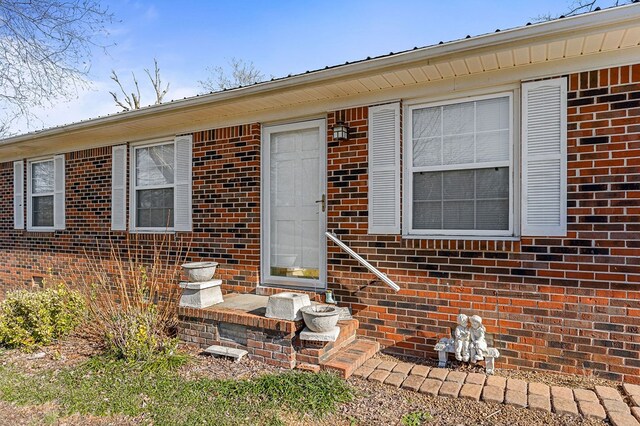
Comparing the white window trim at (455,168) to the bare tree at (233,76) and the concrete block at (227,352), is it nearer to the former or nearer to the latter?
the concrete block at (227,352)

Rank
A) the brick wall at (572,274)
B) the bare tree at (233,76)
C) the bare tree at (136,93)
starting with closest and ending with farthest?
the brick wall at (572,274), the bare tree at (233,76), the bare tree at (136,93)

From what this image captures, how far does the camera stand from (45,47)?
5676mm

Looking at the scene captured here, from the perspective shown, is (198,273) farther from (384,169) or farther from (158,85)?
(158,85)

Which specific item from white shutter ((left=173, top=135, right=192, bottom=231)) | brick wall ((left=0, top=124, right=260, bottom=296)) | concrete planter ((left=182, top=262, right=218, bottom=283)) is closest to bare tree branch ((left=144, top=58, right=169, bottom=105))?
brick wall ((left=0, top=124, right=260, bottom=296))

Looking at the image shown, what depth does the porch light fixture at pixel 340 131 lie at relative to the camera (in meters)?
4.27

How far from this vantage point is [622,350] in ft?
10.5

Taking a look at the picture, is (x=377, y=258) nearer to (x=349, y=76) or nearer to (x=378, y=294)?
(x=378, y=294)

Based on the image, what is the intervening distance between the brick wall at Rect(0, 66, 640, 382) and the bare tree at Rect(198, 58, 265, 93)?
1285 centimetres

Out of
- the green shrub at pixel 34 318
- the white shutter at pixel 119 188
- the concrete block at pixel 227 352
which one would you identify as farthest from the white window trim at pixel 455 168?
the white shutter at pixel 119 188

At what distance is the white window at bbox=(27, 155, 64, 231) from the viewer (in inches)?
269

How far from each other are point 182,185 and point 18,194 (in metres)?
4.30

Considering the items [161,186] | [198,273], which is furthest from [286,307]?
[161,186]

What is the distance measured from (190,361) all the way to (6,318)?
2.40 meters

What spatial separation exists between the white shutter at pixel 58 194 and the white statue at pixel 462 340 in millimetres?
6610
